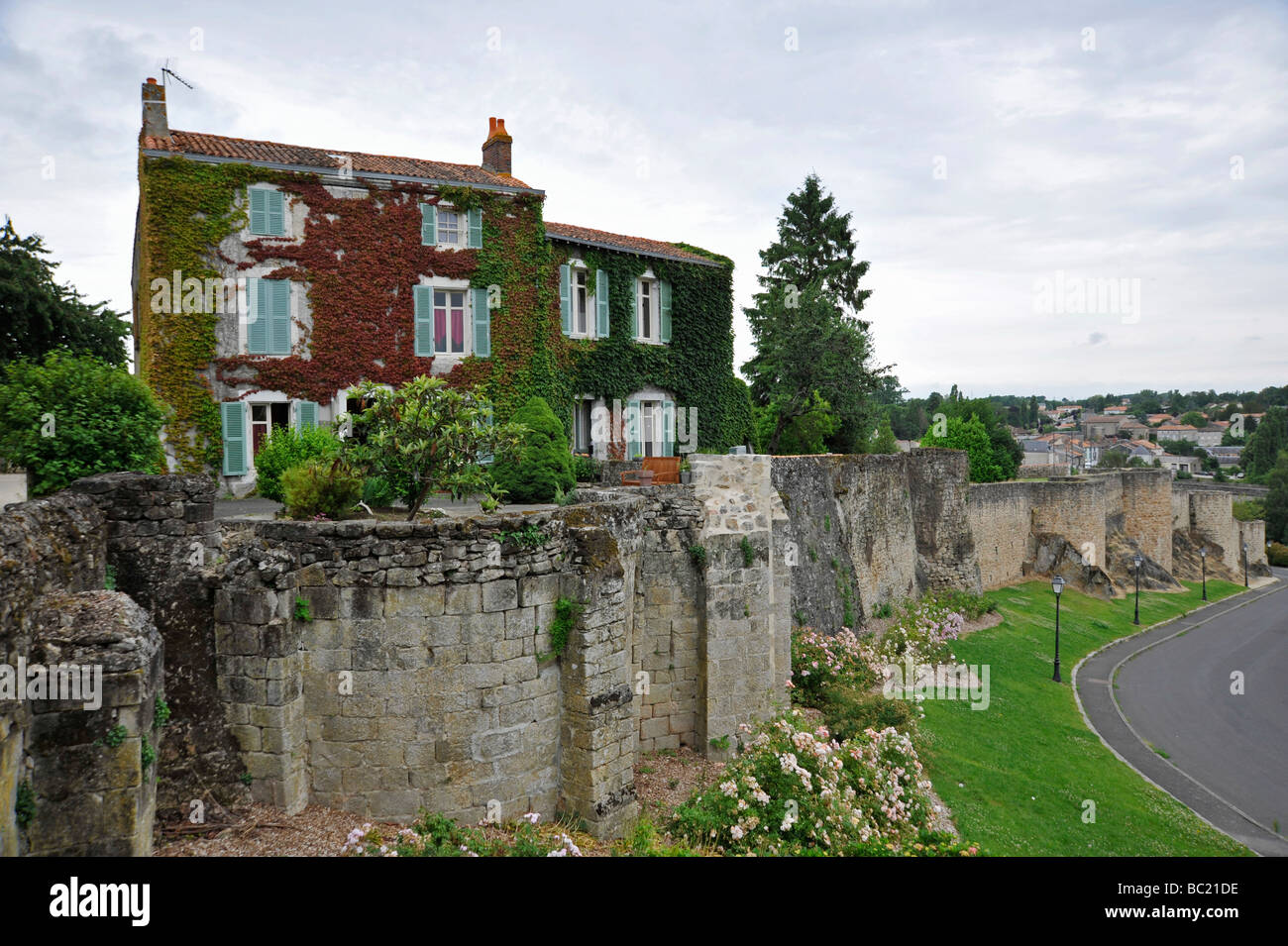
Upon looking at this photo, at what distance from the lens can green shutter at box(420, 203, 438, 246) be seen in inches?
853

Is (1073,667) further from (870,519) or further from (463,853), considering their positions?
(463,853)

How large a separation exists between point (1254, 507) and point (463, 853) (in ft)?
246

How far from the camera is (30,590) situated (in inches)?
241

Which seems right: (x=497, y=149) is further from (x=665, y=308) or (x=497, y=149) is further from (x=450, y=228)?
(x=665, y=308)

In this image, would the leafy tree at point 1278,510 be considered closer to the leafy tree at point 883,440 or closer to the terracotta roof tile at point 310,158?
the leafy tree at point 883,440

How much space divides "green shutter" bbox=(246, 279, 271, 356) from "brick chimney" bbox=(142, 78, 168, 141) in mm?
4570

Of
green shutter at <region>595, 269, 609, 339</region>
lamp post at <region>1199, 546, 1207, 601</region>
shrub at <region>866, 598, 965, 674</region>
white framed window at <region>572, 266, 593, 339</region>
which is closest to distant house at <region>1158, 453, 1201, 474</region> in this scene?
lamp post at <region>1199, 546, 1207, 601</region>

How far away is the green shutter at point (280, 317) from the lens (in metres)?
20.0

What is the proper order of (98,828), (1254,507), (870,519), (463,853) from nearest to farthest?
(98,828) → (463,853) → (870,519) → (1254,507)

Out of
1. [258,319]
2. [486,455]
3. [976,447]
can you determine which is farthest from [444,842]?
[976,447]

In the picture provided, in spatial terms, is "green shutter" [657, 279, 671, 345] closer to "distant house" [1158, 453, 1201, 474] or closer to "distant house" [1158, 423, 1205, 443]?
"distant house" [1158, 453, 1201, 474]

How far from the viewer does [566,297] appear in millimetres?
24953

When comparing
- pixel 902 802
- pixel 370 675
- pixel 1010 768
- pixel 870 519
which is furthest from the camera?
pixel 870 519

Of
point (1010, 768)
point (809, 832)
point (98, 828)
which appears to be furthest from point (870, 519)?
point (98, 828)
